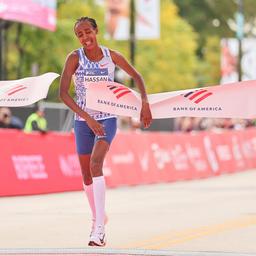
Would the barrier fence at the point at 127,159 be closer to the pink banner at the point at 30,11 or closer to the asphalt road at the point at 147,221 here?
the asphalt road at the point at 147,221

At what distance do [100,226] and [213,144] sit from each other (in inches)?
788

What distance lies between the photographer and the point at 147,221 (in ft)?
43.9

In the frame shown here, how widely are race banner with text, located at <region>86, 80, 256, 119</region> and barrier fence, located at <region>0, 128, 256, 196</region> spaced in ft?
27.6

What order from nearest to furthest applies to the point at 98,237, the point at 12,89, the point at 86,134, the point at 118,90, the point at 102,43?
the point at 98,237, the point at 86,134, the point at 118,90, the point at 12,89, the point at 102,43

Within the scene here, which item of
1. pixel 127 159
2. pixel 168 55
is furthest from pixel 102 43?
pixel 127 159

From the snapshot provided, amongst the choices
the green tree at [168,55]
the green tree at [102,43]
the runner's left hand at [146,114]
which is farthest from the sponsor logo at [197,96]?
the green tree at [168,55]

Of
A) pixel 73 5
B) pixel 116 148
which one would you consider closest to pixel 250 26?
pixel 73 5

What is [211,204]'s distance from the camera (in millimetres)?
16781

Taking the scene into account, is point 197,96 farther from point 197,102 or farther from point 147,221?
point 147,221

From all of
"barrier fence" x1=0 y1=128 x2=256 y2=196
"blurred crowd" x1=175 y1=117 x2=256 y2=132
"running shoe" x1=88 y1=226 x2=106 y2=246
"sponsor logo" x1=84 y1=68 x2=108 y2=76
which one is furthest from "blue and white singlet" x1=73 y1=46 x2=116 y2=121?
"blurred crowd" x1=175 y1=117 x2=256 y2=132

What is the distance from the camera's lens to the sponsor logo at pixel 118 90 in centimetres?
1017

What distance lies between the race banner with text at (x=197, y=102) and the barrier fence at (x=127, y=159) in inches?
331

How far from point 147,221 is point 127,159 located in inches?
386

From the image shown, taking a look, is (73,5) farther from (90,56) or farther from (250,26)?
(90,56)
